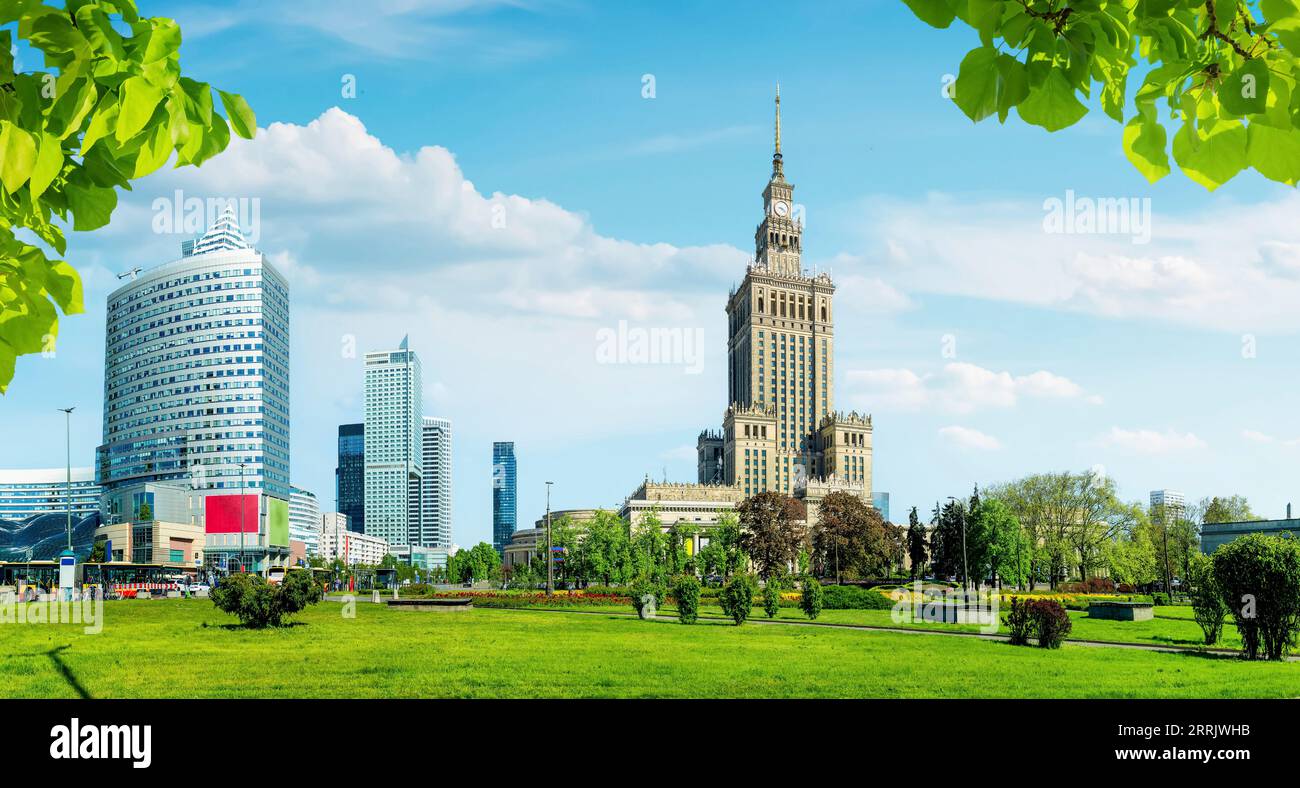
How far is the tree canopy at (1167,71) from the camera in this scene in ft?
10.8

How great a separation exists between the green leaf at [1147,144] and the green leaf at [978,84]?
663 millimetres

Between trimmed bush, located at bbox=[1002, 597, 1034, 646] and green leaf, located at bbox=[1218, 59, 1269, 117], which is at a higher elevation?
green leaf, located at bbox=[1218, 59, 1269, 117]

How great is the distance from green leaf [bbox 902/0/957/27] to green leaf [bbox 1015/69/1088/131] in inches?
18.0

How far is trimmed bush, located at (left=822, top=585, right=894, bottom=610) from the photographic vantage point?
4978 centimetres

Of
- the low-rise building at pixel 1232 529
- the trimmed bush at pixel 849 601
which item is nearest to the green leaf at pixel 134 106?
the trimmed bush at pixel 849 601

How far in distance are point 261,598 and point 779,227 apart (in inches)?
6154

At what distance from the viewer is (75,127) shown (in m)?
3.39

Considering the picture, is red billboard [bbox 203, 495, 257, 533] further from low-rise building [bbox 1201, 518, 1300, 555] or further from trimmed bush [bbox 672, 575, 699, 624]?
low-rise building [bbox 1201, 518, 1300, 555]

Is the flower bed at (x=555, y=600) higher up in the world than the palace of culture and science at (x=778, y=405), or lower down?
lower down

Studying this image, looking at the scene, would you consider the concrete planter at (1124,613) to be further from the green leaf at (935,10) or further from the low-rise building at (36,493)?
the low-rise building at (36,493)

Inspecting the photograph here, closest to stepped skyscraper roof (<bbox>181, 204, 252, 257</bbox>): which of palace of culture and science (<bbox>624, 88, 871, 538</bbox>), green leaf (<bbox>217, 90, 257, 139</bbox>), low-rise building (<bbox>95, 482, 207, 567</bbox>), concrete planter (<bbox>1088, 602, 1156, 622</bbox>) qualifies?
low-rise building (<bbox>95, 482, 207, 567</bbox>)

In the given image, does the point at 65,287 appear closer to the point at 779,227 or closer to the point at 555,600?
the point at 555,600
